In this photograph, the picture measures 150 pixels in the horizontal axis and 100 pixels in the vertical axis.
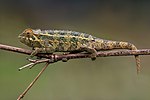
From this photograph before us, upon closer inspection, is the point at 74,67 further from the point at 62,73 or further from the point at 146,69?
the point at 146,69

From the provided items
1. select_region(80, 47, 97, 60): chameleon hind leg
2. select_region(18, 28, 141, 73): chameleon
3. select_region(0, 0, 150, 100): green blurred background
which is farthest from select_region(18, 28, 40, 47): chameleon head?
select_region(0, 0, 150, 100): green blurred background

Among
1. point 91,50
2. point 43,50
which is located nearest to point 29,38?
point 43,50

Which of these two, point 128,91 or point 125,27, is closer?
point 128,91

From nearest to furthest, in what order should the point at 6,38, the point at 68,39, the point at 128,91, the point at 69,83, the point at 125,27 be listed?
1. the point at 68,39
2. the point at 128,91
3. the point at 69,83
4. the point at 6,38
5. the point at 125,27

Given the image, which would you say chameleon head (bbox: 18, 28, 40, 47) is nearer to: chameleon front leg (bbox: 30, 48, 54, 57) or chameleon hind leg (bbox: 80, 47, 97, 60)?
chameleon front leg (bbox: 30, 48, 54, 57)

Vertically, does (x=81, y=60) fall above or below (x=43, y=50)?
above

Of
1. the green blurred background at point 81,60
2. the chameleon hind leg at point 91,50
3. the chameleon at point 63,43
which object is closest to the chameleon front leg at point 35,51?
the chameleon at point 63,43

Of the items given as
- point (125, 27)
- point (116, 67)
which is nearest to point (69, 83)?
point (116, 67)

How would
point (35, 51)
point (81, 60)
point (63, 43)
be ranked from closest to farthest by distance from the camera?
1. point (35, 51)
2. point (63, 43)
3. point (81, 60)

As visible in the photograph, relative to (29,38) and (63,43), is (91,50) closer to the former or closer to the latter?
(63,43)
